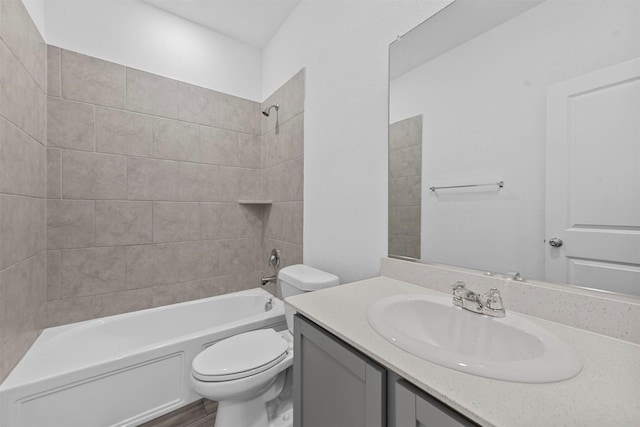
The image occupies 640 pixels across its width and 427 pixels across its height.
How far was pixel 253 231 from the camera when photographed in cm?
244

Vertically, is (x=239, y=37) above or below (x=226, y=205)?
above

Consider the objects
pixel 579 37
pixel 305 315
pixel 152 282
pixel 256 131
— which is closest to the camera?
pixel 579 37

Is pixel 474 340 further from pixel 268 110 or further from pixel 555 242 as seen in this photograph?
pixel 268 110

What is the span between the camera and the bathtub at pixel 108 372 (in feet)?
3.81

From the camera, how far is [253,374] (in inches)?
47.4

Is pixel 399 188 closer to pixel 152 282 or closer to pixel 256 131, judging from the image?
pixel 256 131

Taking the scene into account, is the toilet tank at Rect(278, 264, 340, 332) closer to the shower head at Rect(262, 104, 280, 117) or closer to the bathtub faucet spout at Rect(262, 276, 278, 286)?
the bathtub faucet spout at Rect(262, 276, 278, 286)

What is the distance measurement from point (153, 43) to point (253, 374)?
235cm

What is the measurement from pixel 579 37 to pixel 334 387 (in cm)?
120

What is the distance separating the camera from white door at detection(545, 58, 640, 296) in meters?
0.65

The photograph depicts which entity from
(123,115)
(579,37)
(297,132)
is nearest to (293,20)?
(297,132)

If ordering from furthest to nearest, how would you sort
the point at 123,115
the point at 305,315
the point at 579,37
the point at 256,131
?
1. the point at 256,131
2. the point at 123,115
3. the point at 305,315
4. the point at 579,37

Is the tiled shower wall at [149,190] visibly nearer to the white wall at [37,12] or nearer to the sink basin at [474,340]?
the white wall at [37,12]

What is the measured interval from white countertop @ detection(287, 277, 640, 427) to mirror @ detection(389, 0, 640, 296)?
19cm
